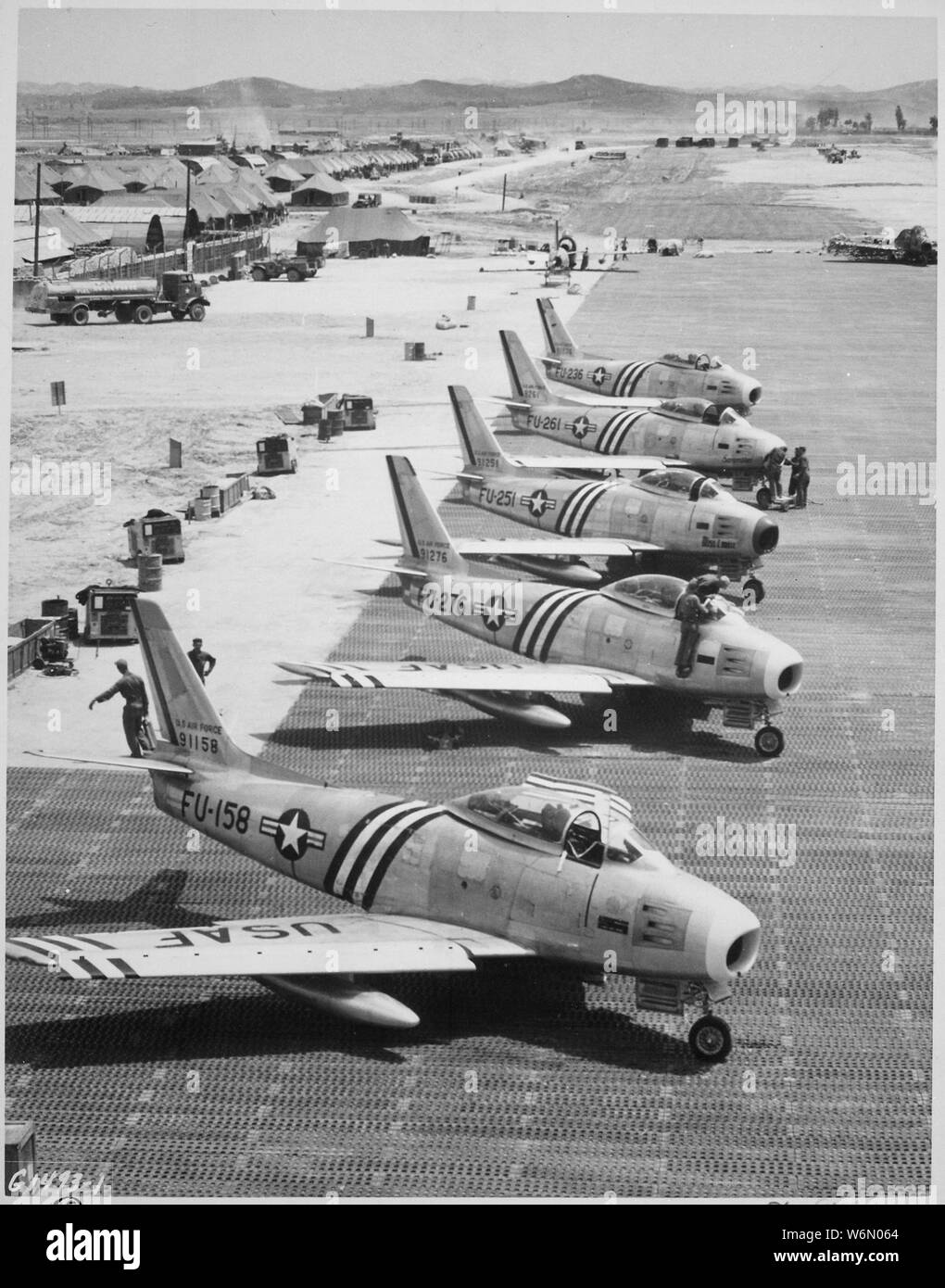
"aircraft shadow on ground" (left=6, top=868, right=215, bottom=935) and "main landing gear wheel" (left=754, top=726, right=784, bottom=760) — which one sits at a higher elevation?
"main landing gear wheel" (left=754, top=726, right=784, bottom=760)

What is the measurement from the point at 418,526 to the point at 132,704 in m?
6.83

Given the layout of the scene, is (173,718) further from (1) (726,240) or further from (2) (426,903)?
(1) (726,240)

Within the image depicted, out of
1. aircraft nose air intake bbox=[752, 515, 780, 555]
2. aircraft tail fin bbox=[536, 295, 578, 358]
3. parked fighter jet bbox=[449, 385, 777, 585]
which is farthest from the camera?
aircraft tail fin bbox=[536, 295, 578, 358]

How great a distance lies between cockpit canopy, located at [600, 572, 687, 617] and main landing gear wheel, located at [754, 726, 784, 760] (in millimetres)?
2291

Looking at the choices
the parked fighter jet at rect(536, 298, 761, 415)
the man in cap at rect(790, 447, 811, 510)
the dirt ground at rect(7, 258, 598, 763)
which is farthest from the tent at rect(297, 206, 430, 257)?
the man in cap at rect(790, 447, 811, 510)

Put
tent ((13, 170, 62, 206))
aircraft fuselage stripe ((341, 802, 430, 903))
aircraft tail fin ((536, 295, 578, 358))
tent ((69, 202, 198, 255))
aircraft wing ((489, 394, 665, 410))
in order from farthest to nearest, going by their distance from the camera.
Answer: tent ((13, 170, 62, 206)), tent ((69, 202, 198, 255)), aircraft tail fin ((536, 295, 578, 358)), aircraft wing ((489, 394, 665, 410)), aircraft fuselage stripe ((341, 802, 430, 903))

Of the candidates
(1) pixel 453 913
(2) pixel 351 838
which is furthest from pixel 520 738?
(1) pixel 453 913

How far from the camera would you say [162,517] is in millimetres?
34781

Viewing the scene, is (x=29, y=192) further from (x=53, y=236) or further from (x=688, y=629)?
(x=688, y=629)

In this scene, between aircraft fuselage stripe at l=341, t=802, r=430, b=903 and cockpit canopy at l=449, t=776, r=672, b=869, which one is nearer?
cockpit canopy at l=449, t=776, r=672, b=869

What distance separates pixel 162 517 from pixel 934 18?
17019 mm

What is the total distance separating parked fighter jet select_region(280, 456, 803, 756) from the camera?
2773 cm

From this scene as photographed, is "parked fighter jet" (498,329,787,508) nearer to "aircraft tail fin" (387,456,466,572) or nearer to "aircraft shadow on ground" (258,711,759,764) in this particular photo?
"aircraft tail fin" (387,456,466,572)

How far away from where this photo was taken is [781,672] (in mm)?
27609
